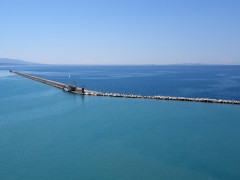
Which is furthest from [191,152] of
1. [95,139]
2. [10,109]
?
[10,109]

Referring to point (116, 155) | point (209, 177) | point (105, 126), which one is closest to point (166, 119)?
point (105, 126)

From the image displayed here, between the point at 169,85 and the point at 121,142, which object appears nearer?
the point at 121,142

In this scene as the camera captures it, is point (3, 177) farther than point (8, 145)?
No

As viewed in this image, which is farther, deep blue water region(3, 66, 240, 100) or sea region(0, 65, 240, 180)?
deep blue water region(3, 66, 240, 100)

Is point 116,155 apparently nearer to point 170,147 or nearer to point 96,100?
point 170,147

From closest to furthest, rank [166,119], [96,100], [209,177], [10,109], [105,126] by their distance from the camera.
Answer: [209,177] → [105,126] → [166,119] → [10,109] → [96,100]

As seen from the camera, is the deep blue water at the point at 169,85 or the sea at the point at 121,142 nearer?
the sea at the point at 121,142

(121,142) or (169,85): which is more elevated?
(121,142)

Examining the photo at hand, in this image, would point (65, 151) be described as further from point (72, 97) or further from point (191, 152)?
point (72, 97)

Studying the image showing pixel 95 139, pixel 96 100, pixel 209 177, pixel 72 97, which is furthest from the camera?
pixel 72 97
